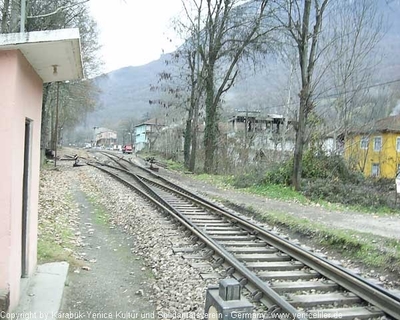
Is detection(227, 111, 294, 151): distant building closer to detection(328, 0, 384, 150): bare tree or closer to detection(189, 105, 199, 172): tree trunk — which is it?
detection(189, 105, 199, 172): tree trunk

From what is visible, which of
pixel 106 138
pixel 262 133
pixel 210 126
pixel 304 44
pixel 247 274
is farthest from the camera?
pixel 106 138

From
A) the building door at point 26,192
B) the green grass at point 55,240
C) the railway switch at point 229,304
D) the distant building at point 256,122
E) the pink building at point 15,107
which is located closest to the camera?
the railway switch at point 229,304

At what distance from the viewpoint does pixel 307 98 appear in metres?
16.8

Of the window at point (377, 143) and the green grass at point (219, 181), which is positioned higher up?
the window at point (377, 143)

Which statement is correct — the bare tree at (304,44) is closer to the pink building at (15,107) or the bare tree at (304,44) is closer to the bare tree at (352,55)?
the bare tree at (352,55)

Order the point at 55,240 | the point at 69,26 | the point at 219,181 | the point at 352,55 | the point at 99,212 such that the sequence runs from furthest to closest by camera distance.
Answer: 1. the point at 352,55
2. the point at 69,26
3. the point at 219,181
4. the point at 99,212
5. the point at 55,240

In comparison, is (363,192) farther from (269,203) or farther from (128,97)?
(128,97)

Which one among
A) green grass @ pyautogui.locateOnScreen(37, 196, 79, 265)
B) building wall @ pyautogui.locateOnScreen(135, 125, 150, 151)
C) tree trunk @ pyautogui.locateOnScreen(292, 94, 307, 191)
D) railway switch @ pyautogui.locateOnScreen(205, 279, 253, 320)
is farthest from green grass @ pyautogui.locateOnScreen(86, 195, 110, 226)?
building wall @ pyautogui.locateOnScreen(135, 125, 150, 151)

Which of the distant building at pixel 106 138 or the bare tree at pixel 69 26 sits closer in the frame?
the bare tree at pixel 69 26

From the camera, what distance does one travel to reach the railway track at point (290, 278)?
4.99 meters

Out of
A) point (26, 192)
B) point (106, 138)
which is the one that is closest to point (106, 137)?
point (106, 138)

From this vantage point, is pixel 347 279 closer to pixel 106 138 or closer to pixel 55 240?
pixel 55 240

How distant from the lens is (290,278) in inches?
245

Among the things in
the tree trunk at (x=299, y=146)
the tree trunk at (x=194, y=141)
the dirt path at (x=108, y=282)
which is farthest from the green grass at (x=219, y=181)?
the dirt path at (x=108, y=282)
